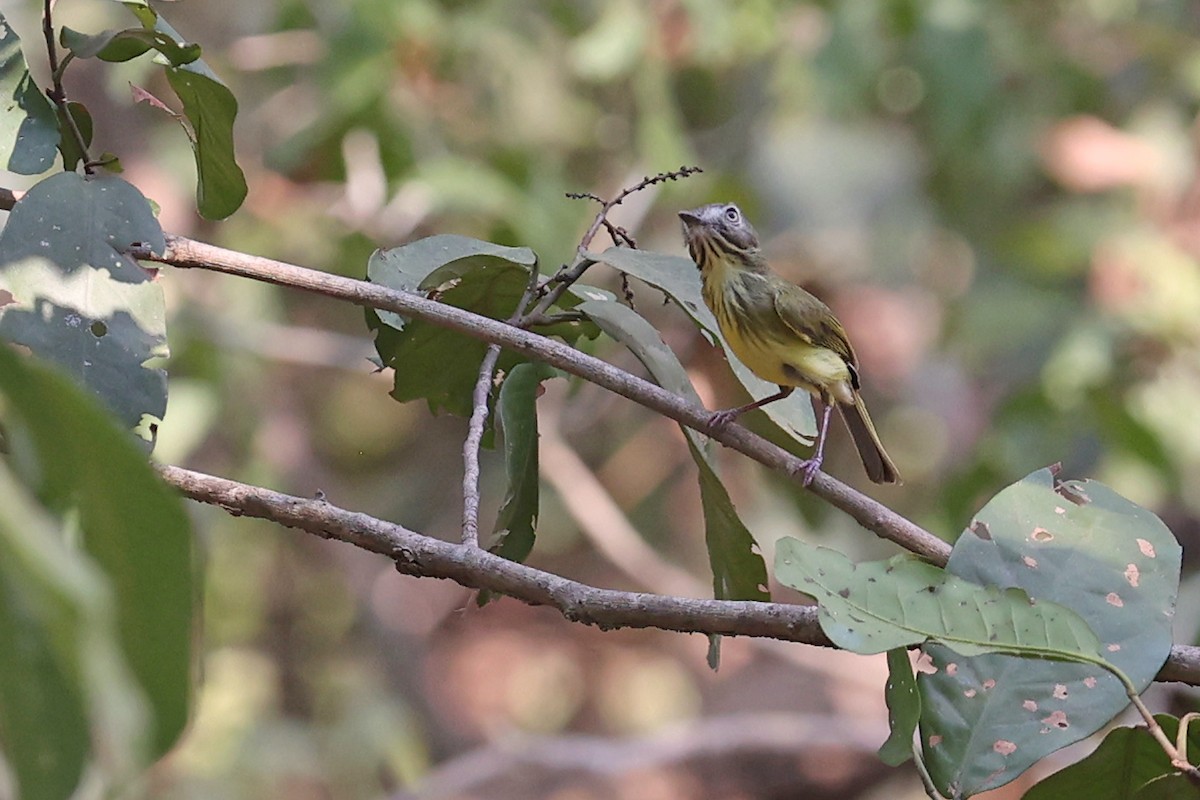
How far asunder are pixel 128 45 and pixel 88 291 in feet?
1.19

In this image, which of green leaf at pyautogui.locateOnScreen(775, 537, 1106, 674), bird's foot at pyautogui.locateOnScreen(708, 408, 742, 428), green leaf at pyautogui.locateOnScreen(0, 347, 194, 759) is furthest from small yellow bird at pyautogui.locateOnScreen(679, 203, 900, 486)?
green leaf at pyautogui.locateOnScreen(0, 347, 194, 759)

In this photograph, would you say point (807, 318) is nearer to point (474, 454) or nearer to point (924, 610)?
point (474, 454)

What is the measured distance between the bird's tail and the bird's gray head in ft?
1.38

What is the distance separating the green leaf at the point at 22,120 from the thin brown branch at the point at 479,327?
20 cm

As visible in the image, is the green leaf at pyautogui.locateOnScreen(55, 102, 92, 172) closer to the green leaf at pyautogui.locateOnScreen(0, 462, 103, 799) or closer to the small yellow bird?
the green leaf at pyautogui.locateOnScreen(0, 462, 103, 799)

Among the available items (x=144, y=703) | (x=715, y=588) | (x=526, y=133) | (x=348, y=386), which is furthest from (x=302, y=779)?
(x=144, y=703)

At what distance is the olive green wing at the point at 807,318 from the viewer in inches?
118

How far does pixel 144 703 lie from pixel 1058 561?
3.97 feet

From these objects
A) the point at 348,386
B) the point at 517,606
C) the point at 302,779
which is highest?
the point at 348,386

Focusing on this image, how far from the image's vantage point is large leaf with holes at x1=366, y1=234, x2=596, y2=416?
6.88 ft

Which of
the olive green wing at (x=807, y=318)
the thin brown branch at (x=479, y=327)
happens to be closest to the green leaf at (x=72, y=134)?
the thin brown branch at (x=479, y=327)

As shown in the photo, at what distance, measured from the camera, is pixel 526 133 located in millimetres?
5953

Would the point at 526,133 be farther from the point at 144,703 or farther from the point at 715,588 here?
the point at 144,703

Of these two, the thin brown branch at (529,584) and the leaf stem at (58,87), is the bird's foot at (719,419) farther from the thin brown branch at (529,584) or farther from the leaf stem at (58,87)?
the leaf stem at (58,87)
